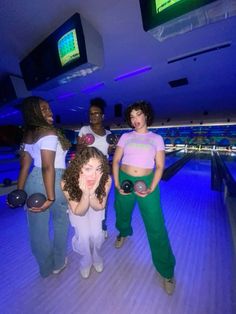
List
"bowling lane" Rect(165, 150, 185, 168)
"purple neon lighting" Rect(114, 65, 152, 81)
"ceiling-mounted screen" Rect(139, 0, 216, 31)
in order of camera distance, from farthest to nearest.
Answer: "bowling lane" Rect(165, 150, 185, 168) → "purple neon lighting" Rect(114, 65, 152, 81) → "ceiling-mounted screen" Rect(139, 0, 216, 31)

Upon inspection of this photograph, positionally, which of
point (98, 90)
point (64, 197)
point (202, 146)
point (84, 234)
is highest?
point (98, 90)

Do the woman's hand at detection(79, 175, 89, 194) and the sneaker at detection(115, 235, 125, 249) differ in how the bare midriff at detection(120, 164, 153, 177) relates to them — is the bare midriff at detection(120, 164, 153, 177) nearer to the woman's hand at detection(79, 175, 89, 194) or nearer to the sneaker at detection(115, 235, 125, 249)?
the woman's hand at detection(79, 175, 89, 194)

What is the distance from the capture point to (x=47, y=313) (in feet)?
3.60

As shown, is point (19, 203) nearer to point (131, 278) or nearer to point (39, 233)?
point (39, 233)

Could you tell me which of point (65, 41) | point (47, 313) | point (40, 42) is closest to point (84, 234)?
point (47, 313)

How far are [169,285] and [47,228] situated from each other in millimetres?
1046

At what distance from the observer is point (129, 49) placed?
277cm

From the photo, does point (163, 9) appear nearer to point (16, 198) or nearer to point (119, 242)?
point (16, 198)

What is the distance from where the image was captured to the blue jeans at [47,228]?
3.87 ft

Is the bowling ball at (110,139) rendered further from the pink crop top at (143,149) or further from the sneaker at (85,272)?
the sneaker at (85,272)

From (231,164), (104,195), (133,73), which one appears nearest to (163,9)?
(104,195)

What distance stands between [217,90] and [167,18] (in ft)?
15.0

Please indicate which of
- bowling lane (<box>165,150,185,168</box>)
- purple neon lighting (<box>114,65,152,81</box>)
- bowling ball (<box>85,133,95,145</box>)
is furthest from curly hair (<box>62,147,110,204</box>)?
bowling lane (<box>165,150,185,168</box>)

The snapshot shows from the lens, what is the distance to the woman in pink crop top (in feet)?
4.15
